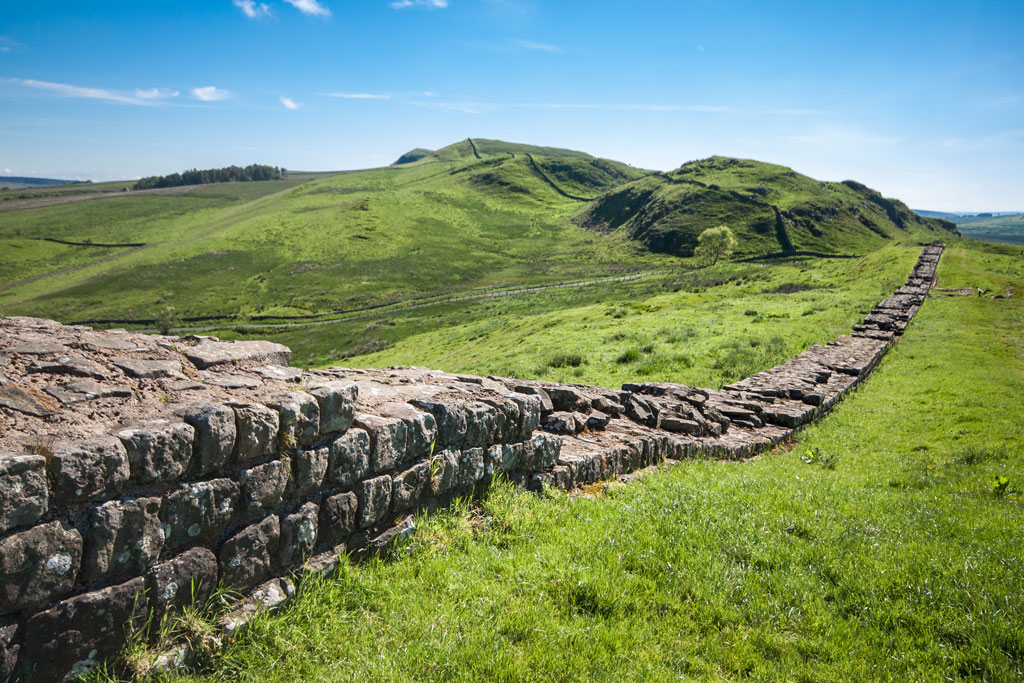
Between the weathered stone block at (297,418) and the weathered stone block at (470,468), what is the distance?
2627 millimetres

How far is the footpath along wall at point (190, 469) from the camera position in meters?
4.21

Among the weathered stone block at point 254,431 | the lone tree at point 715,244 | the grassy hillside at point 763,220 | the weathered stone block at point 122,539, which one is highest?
the grassy hillside at point 763,220

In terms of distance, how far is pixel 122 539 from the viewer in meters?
4.56

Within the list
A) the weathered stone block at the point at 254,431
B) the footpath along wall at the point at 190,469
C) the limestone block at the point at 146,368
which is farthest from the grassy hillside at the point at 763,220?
the weathered stone block at the point at 254,431

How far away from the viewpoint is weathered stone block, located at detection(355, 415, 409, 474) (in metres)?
6.59

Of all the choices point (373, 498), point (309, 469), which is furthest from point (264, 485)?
point (373, 498)

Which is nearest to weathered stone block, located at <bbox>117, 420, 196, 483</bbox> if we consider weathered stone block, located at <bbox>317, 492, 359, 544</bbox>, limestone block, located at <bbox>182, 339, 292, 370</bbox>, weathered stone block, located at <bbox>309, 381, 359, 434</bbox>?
weathered stone block, located at <bbox>309, 381, 359, 434</bbox>

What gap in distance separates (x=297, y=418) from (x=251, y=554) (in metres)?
1.48

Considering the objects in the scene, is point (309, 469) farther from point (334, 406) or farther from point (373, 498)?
point (373, 498)

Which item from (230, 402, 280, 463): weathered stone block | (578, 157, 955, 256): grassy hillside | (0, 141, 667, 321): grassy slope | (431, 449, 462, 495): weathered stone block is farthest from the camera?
(578, 157, 955, 256): grassy hillside

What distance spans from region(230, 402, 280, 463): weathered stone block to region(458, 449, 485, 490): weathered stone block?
3.06 metres

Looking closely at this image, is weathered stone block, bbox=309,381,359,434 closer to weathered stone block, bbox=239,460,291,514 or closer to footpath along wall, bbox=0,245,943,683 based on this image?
footpath along wall, bbox=0,245,943,683

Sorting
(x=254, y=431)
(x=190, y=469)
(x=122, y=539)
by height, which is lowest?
(x=122, y=539)

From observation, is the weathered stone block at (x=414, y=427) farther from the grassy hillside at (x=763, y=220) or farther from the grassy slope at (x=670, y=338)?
the grassy hillside at (x=763, y=220)
